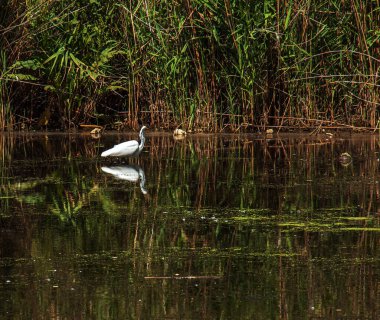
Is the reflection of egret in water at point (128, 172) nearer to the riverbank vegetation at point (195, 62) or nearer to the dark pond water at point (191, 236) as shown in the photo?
the dark pond water at point (191, 236)

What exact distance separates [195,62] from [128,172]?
11.4 ft

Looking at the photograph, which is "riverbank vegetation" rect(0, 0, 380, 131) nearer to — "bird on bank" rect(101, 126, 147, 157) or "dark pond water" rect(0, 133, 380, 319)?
A: "dark pond water" rect(0, 133, 380, 319)

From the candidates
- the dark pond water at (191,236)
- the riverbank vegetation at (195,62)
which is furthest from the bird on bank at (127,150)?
the riverbank vegetation at (195,62)

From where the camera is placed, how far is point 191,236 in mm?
6258

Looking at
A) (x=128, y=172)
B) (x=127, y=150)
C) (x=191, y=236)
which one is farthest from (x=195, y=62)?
(x=191, y=236)

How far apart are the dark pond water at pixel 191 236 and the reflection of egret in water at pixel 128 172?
0.02 metres

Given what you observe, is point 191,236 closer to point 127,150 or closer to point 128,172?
point 128,172

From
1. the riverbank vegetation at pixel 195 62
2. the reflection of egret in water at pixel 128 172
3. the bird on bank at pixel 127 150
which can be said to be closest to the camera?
the reflection of egret in water at pixel 128 172

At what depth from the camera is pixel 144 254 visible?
571 centimetres

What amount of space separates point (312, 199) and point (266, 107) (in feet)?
17.3

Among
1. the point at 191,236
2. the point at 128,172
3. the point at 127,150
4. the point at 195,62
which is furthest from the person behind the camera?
the point at 195,62

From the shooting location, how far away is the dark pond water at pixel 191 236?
4.66 meters

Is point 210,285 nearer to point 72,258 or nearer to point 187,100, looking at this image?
point 72,258

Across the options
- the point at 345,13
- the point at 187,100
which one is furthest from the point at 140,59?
the point at 345,13
